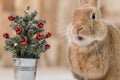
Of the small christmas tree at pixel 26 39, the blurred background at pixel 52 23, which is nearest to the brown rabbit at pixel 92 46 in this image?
the small christmas tree at pixel 26 39

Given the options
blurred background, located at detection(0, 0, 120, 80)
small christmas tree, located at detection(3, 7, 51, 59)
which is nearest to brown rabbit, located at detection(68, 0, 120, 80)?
small christmas tree, located at detection(3, 7, 51, 59)

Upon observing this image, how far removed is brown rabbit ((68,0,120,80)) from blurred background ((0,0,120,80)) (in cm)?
23

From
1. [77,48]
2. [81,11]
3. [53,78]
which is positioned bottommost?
[53,78]

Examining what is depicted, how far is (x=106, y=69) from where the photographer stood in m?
0.95

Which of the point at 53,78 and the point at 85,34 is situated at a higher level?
the point at 85,34

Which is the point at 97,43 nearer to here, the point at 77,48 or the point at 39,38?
the point at 77,48

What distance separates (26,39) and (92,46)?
22cm

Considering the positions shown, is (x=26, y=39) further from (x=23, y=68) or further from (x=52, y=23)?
(x=52, y=23)

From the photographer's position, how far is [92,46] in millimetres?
948

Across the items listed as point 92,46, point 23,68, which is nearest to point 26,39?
point 23,68

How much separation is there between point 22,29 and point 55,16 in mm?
299

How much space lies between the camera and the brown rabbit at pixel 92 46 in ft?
3.06

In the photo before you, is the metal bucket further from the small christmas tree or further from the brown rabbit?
the brown rabbit

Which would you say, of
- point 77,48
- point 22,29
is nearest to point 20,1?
point 22,29
